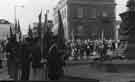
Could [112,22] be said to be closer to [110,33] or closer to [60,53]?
[110,33]

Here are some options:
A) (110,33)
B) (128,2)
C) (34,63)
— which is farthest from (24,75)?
(110,33)

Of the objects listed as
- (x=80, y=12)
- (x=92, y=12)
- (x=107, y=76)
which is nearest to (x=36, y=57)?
(x=107, y=76)

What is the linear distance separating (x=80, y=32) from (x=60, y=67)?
67390 millimetres

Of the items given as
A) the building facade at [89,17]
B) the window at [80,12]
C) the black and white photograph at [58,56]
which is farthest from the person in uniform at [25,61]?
the window at [80,12]

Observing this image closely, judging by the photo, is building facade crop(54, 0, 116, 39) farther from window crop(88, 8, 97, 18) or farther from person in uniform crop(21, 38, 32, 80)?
person in uniform crop(21, 38, 32, 80)

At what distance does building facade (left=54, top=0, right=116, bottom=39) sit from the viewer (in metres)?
77.6

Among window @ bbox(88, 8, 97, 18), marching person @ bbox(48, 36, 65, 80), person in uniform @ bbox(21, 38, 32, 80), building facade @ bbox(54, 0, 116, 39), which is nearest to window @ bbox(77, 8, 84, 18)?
building facade @ bbox(54, 0, 116, 39)

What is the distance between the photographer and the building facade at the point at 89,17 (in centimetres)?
7762

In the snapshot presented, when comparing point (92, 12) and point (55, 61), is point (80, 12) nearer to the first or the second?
point (92, 12)

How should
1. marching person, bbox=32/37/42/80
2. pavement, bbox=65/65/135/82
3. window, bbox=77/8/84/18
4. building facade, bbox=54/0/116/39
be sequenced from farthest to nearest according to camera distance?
1. window, bbox=77/8/84/18
2. building facade, bbox=54/0/116/39
3. pavement, bbox=65/65/135/82
4. marching person, bbox=32/37/42/80

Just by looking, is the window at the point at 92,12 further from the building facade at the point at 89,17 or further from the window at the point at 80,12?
the window at the point at 80,12

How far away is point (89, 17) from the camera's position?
8138 centimetres

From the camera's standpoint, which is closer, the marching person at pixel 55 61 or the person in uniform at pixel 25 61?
the marching person at pixel 55 61

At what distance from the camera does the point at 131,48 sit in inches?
597
